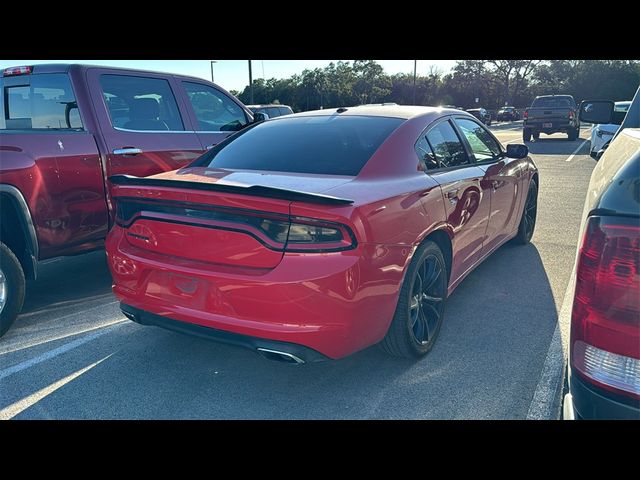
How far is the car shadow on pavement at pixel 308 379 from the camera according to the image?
2.81 m

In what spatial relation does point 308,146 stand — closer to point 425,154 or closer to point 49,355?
point 425,154

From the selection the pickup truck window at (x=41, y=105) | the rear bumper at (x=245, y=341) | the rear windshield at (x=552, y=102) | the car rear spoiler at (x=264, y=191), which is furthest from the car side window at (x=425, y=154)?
the rear windshield at (x=552, y=102)

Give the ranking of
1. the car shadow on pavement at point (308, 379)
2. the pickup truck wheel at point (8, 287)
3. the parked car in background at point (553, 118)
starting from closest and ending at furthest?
1. the car shadow on pavement at point (308, 379)
2. the pickup truck wheel at point (8, 287)
3. the parked car in background at point (553, 118)

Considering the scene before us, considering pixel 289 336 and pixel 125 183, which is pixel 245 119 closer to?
pixel 125 183

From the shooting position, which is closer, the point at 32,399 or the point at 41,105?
the point at 32,399

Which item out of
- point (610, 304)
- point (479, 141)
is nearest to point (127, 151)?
point (479, 141)

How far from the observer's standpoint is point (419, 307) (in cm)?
331

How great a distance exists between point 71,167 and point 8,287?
1.07 metres

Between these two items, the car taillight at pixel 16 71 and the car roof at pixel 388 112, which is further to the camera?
the car taillight at pixel 16 71

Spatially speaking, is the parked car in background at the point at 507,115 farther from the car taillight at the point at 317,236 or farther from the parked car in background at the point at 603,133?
the car taillight at the point at 317,236

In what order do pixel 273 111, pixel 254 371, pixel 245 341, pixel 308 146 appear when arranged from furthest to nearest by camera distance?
pixel 273 111 → pixel 308 146 → pixel 254 371 → pixel 245 341

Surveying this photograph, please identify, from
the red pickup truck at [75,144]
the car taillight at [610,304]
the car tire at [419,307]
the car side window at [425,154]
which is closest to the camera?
the car taillight at [610,304]

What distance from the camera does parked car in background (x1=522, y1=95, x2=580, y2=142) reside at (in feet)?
73.2

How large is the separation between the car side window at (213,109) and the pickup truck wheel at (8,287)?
2.42 meters
